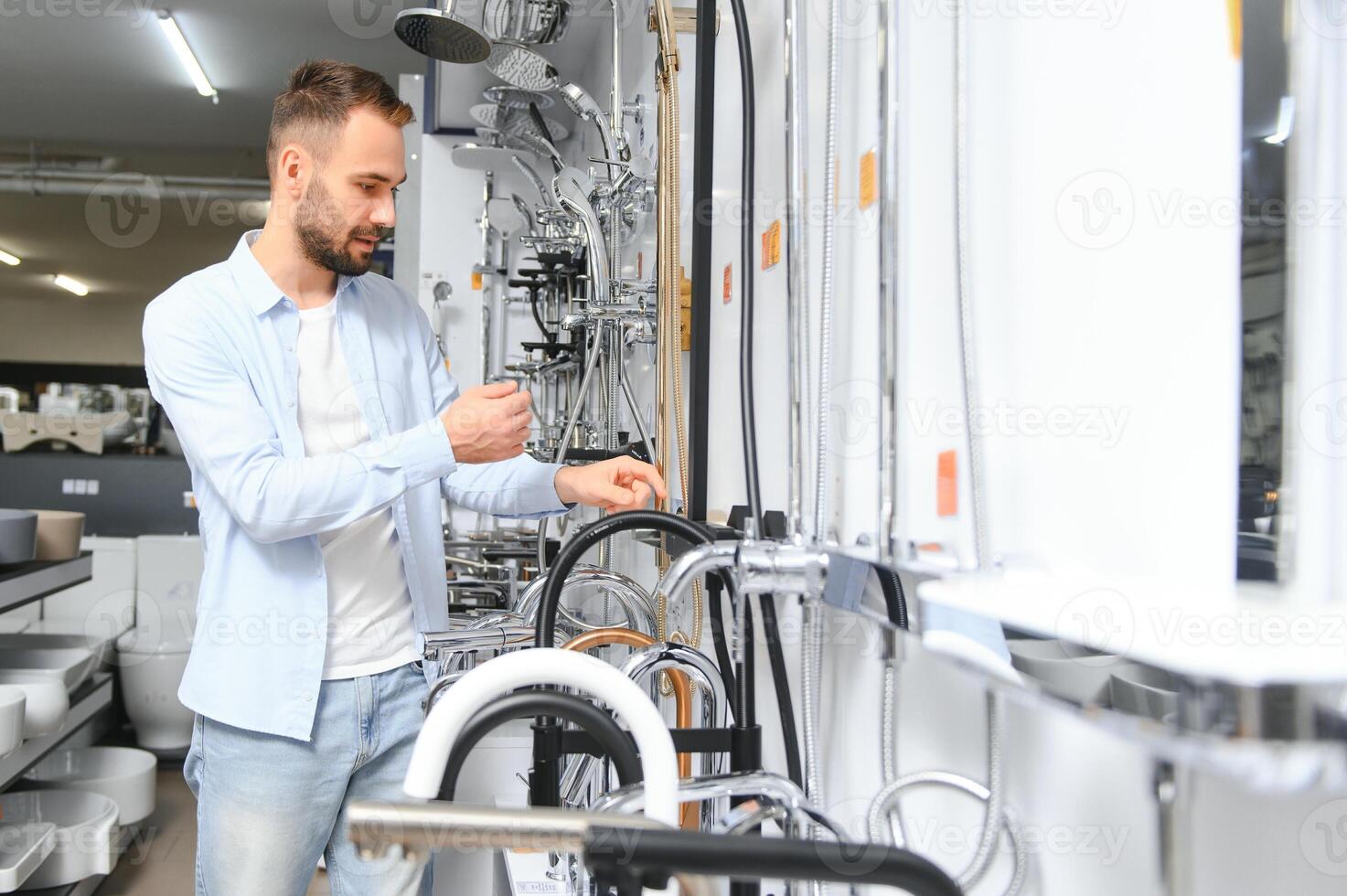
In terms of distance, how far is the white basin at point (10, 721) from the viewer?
1981mm

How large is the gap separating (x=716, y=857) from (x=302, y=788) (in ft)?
3.21

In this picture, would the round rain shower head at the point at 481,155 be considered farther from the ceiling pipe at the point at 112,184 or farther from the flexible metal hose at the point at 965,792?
the ceiling pipe at the point at 112,184

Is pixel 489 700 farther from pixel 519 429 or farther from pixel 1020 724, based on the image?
pixel 519 429

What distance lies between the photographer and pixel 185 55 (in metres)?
4.48

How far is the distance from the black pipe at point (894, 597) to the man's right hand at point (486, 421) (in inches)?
22.9

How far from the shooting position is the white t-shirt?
1.31 meters

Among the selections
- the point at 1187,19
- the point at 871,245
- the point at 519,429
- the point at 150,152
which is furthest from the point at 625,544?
the point at 150,152

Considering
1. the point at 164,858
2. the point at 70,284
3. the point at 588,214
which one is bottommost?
the point at 164,858

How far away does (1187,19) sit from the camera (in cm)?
53

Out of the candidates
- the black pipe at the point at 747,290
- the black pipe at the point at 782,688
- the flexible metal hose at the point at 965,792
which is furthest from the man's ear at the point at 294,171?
the flexible metal hose at the point at 965,792

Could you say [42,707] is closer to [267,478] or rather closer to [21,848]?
[21,848]

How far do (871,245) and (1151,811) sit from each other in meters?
0.57

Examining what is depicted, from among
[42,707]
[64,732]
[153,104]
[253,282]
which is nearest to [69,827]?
[64,732]

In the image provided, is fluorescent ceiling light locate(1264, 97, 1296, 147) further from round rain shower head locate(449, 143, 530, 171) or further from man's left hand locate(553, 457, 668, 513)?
round rain shower head locate(449, 143, 530, 171)
